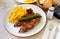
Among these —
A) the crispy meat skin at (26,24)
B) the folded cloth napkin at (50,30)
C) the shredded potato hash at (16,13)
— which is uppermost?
the shredded potato hash at (16,13)

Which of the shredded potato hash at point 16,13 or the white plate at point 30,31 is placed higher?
the shredded potato hash at point 16,13

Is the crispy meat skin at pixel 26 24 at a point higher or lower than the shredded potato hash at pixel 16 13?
lower

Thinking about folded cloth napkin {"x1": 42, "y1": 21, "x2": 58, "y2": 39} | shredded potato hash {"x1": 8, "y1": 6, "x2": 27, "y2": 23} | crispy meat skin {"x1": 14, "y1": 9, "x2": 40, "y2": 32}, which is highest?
shredded potato hash {"x1": 8, "y1": 6, "x2": 27, "y2": 23}

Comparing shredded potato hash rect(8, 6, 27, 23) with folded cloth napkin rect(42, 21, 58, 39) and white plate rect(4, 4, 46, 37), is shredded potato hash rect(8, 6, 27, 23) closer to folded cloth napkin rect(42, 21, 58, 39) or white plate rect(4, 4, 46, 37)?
white plate rect(4, 4, 46, 37)

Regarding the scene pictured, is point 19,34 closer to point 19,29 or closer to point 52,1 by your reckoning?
point 19,29

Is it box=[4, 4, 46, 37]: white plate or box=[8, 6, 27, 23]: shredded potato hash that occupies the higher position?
box=[8, 6, 27, 23]: shredded potato hash

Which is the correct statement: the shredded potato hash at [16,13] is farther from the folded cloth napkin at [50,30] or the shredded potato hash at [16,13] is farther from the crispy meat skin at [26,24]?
the folded cloth napkin at [50,30]

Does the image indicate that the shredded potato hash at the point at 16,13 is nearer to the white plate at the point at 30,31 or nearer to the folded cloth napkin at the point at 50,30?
the white plate at the point at 30,31

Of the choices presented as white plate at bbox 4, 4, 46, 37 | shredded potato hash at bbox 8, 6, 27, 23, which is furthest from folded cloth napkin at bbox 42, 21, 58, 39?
shredded potato hash at bbox 8, 6, 27, 23

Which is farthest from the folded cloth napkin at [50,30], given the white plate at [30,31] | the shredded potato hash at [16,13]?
the shredded potato hash at [16,13]
